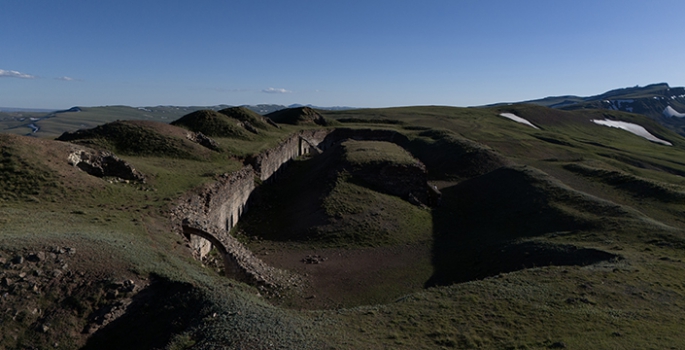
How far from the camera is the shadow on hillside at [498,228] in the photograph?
65.5 ft

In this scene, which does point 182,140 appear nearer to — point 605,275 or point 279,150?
point 279,150

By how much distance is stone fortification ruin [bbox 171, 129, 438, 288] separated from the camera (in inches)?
706

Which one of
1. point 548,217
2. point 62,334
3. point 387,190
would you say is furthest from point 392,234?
point 62,334

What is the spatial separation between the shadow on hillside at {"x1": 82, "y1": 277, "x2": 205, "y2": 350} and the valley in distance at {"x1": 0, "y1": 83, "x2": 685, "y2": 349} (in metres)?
0.05

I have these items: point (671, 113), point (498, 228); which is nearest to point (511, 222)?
point (498, 228)

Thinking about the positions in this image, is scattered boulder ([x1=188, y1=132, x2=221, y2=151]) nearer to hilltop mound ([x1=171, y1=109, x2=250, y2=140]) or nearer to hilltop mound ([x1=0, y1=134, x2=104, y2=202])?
hilltop mound ([x1=171, y1=109, x2=250, y2=140])

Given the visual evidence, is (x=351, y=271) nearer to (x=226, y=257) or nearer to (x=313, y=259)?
(x=313, y=259)

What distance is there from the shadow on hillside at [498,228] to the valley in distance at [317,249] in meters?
0.16

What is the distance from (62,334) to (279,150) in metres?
34.6

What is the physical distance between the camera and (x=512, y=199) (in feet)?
101

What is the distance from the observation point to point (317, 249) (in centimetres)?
2402

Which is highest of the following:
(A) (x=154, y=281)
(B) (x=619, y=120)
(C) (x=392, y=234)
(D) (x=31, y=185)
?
(B) (x=619, y=120)

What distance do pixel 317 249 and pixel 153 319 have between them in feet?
44.0

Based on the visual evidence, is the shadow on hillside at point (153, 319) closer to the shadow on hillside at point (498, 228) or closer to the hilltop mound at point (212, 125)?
the shadow on hillside at point (498, 228)
